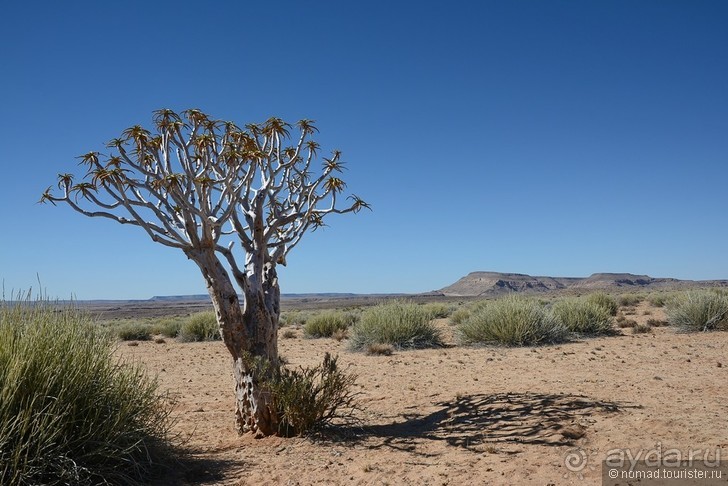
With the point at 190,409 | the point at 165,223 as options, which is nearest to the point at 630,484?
the point at 165,223

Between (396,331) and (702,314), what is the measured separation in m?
8.52

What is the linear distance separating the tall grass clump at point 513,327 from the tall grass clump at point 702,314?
3.71m

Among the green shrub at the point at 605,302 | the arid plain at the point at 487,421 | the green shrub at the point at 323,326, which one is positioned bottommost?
the arid plain at the point at 487,421

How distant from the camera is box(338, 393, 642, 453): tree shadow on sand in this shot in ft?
19.2

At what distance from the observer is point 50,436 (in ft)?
13.2

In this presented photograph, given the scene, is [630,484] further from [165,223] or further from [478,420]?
[165,223]

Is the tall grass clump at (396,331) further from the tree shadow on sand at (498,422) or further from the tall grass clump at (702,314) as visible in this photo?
the tree shadow on sand at (498,422)

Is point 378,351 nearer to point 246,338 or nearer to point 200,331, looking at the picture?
point 246,338

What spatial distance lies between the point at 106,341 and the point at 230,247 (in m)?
2.17

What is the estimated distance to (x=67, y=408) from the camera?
13.9 feet

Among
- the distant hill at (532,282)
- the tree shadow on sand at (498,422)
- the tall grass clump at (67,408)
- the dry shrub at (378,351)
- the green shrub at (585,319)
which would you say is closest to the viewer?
the tall grass clump at (67,408)

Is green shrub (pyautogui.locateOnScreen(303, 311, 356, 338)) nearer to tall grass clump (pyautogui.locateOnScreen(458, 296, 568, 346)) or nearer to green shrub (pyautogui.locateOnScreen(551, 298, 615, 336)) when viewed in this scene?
tall grass clump (pyautogui.locateOnScreen(458, 296, 568, 346))

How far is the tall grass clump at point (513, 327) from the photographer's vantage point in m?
13.9

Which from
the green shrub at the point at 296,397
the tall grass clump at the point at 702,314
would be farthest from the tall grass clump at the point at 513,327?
the green shrub at the point at 296,397
